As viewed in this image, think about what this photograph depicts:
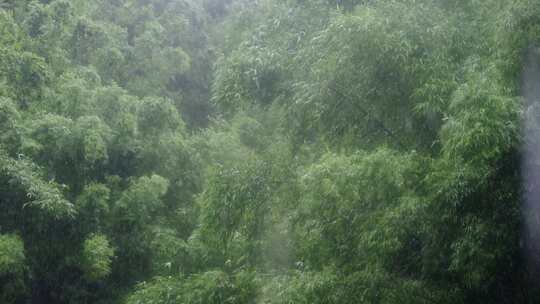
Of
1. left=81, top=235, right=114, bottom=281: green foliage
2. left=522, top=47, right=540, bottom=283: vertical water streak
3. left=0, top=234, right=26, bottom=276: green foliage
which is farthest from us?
left=81, top=235, right=114, bottom=281: green foliage

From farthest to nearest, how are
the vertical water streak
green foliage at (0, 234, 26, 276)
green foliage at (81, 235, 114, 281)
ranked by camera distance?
green foliage at (81, 235, 114, 281) < green foliage at (0, 234, 26, 276) < the vertical water streak

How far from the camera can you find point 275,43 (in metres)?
5.72

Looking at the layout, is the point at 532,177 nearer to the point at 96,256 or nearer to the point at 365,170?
the point at 365,170

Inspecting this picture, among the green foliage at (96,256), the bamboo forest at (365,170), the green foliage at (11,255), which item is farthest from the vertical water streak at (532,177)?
the green foliage at (96,256)

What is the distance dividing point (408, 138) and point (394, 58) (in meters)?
0.63

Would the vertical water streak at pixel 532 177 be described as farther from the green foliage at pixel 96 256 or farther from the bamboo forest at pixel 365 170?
the green foliage at pixel 96 256

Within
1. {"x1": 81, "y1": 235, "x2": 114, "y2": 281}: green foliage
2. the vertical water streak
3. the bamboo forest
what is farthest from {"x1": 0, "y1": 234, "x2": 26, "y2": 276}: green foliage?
the vertical water streak

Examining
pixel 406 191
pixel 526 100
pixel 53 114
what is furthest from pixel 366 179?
pixel 53 114

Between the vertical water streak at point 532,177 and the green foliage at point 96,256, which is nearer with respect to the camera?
the vertical water streak at point 532,177

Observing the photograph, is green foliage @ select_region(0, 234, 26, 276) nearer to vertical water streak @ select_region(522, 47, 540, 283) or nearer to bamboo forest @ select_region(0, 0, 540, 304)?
bamboo forest @ select_region(0, 0, 540, 304)

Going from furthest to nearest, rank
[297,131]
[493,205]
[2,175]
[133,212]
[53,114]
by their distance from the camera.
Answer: [133,212] → [53,114] → [2,175] → [297,131] → [493,205]

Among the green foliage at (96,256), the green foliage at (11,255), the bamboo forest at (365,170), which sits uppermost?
the bamboo forest at (365,170)

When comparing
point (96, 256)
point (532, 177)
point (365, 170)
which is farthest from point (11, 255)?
point (532, 177)

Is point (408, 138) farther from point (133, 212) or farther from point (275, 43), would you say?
point (133, 212)
